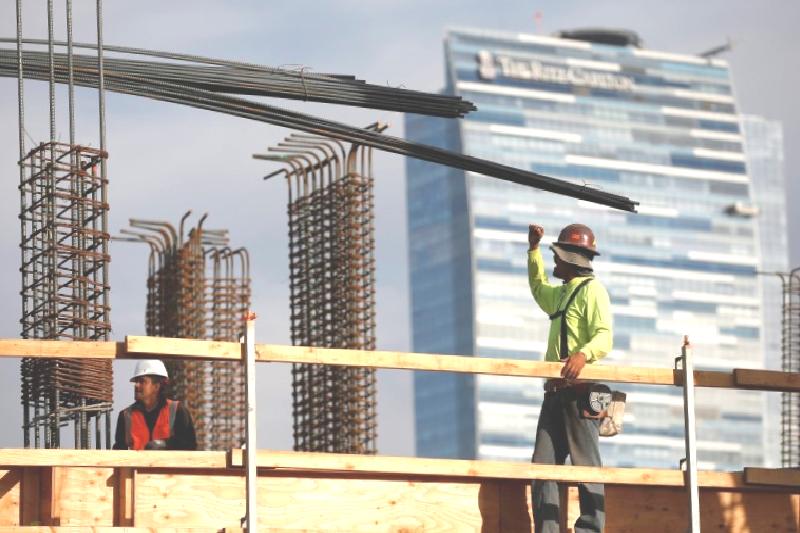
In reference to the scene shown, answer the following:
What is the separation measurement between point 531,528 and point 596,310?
4.89 feet

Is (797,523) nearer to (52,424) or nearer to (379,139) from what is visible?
(379,139)

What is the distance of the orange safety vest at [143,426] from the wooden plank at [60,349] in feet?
5.55

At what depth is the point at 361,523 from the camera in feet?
37.8

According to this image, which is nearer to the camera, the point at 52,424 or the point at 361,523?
the point at 361,523

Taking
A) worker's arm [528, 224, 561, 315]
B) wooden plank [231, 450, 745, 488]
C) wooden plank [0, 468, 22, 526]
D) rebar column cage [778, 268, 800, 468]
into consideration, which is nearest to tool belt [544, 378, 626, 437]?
Result: wooden plank [231, 450, 745, 488]

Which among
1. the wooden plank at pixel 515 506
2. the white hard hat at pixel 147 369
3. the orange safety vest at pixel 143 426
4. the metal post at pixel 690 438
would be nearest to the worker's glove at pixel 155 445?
the orange safety vest at pixel 143 426

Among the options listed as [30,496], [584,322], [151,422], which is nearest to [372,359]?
[584,322]

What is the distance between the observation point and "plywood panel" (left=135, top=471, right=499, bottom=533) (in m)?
11.0

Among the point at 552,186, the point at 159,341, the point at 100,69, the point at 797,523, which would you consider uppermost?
the point at 100,69

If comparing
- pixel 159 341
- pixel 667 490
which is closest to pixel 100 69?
pixel 159 341

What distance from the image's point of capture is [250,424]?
34.9 feet

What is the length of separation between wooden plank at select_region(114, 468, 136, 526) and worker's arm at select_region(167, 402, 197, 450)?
4.38 ft

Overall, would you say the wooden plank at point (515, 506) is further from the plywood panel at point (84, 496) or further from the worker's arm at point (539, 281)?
the plywood panel at point (84, 496)

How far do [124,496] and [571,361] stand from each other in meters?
2.96
